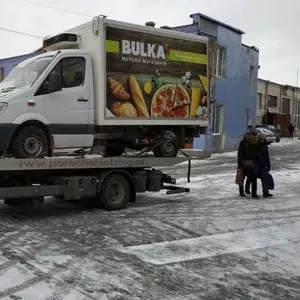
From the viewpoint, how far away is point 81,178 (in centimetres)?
914

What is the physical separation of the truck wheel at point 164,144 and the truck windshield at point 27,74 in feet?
9.50

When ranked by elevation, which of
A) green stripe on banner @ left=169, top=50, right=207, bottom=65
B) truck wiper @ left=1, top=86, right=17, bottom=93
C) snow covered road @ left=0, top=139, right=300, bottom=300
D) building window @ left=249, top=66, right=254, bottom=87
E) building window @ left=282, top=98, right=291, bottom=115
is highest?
building window @ left=249, top=66, right=254, bottom=87

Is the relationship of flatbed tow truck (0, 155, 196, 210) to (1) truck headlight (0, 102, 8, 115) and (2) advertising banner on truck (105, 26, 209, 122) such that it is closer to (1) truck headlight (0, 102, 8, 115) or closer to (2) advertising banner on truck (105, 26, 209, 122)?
(1) truck headlight (0, 102, 8, 115)

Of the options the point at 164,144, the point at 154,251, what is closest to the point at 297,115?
the point at 164,144

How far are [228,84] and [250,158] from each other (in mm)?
18675

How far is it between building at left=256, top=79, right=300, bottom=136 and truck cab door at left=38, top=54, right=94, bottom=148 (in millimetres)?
37105

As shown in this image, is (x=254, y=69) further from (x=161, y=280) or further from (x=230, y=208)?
(x=161, y=280)

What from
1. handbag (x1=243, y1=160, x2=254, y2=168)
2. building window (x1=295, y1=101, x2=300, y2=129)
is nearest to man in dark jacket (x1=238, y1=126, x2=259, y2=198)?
handbag (x1=243, y1=160, x2=254, y2=168)

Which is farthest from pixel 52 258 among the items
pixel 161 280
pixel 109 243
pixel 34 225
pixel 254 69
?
A: pixel 254 69

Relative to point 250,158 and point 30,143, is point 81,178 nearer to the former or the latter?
point 30,143

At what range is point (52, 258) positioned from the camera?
20.1 feet

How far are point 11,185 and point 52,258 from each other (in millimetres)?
2932

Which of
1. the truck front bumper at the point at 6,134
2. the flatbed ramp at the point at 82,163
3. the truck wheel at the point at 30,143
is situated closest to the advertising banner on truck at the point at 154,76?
the flatbed ramp at the point at 82,163

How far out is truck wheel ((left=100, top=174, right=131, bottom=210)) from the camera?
9508 mm
